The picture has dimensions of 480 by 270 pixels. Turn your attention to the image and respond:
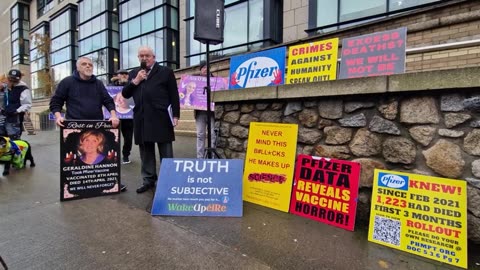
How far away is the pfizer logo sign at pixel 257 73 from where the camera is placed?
160 inches

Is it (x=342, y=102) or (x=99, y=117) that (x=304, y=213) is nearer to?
(x=342, y=102)

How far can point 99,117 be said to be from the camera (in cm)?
413

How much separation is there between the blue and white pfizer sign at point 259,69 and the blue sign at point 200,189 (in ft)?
4.49

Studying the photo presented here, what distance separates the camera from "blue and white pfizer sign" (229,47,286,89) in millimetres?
4020

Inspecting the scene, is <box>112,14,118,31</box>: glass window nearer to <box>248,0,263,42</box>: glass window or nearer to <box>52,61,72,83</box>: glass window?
<box>52,61,72,83</box>: glass window

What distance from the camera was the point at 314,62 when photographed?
3674 millimetres

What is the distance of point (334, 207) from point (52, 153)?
7625mm

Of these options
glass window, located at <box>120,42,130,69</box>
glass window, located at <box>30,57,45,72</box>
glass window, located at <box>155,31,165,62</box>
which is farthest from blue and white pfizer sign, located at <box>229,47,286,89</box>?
glass window, located at <box>30,57,45,72</box>

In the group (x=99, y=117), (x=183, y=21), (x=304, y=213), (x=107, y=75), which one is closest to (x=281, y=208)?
(x=304, y=213)

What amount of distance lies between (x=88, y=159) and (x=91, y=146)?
0.57ft

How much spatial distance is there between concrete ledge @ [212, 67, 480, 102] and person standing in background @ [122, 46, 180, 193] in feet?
3.50

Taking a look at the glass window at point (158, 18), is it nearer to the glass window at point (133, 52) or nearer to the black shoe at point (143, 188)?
the glass window at point (133, 52)

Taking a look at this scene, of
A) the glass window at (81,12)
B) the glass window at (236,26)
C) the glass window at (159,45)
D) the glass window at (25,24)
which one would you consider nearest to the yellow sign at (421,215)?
the glass window at (236,26)

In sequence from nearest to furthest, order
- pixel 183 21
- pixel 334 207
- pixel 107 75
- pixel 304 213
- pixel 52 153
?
pixel 334 207 → pixel 304 213 → pixel 52 153 → pixel 183 21 → pixel 107 75
